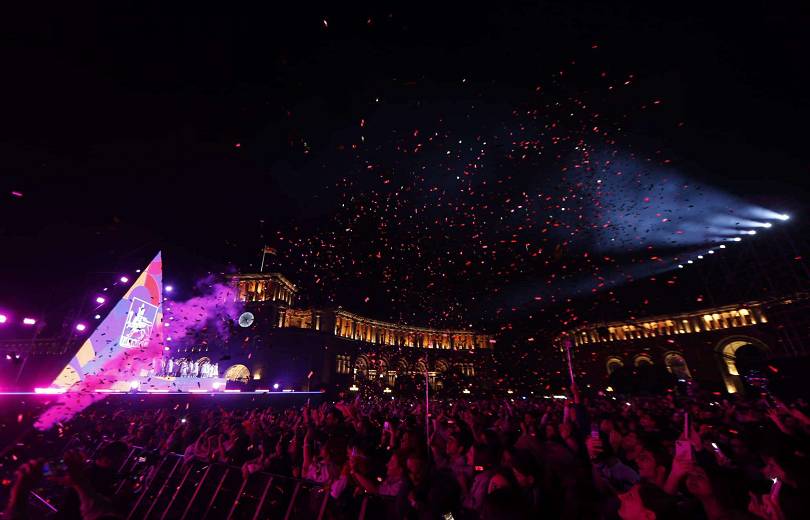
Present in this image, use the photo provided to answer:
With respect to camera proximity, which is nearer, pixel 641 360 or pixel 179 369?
pixel 179 369

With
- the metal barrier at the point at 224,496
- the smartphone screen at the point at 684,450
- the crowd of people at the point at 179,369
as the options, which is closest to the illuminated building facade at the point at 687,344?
the smartphone screen at the point at 684,450

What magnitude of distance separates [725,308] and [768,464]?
5715cm

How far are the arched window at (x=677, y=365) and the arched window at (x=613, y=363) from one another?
6.87 meters

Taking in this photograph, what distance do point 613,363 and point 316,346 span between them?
52.6 meters

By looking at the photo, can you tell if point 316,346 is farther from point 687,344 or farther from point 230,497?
point 687,344

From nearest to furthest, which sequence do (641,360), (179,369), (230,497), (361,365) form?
1. (230,497)
2. (179,369)
3. (641,360)
4. (361,365)

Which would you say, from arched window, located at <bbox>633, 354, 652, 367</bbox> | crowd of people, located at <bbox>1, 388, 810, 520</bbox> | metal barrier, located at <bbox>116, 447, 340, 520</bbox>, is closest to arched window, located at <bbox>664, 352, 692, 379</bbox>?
arched window, located at <bbox>633, 354, 652, 367</bbox>

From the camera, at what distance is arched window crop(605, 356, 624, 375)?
55.8 m

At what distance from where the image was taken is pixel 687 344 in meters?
47.6

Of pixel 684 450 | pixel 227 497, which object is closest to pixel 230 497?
pixel 227 497

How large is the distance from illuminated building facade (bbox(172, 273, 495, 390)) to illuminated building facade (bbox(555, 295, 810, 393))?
76.4 ft

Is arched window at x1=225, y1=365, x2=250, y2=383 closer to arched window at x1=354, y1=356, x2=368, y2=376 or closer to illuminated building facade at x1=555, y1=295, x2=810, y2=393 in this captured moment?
arched window at x1=354, y1=356, x2=368, y2=376

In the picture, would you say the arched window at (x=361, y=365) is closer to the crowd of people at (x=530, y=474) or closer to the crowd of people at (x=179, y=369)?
the crowd of people at (x=179, y=369)

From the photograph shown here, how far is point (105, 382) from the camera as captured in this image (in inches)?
758
